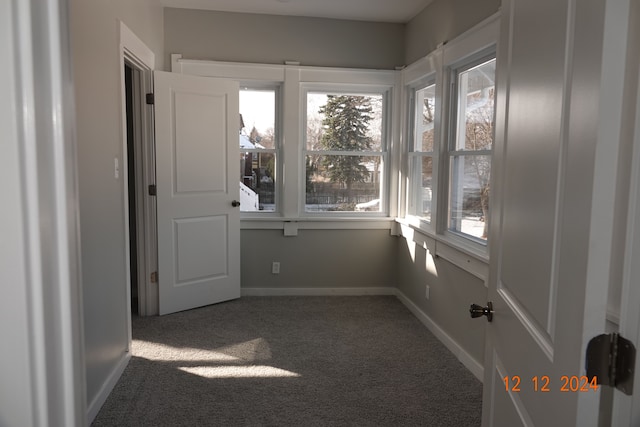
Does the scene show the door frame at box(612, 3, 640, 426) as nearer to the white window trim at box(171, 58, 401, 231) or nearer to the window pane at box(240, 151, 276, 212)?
the white window trim at box(171, 58, 401, 231)

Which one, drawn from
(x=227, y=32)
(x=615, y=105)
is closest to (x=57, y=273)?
(x=615, y=105)

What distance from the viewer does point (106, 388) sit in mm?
2715

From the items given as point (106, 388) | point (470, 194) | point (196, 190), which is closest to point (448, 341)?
point (470, 194)

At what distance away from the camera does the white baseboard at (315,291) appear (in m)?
4.77

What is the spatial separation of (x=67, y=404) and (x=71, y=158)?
399 mm

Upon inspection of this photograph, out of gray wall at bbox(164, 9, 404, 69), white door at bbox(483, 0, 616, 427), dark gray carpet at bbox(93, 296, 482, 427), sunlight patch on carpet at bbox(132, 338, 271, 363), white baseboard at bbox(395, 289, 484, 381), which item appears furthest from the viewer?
A: gray wall at bbox(164, 9, 404, 69)

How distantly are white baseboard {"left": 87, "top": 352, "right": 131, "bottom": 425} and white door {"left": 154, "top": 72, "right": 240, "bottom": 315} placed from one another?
41.4 inches

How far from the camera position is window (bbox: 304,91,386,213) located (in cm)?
478

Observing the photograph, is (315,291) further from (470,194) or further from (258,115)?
(470,194)

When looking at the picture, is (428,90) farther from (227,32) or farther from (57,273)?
(57,273)

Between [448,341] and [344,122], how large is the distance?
2.32 m

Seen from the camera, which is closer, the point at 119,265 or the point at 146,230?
the point at 119,265

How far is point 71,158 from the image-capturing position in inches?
31.4

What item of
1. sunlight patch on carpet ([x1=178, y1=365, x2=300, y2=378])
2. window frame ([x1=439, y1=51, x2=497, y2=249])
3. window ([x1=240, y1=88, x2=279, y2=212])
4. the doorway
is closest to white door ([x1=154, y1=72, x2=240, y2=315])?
the doorway
